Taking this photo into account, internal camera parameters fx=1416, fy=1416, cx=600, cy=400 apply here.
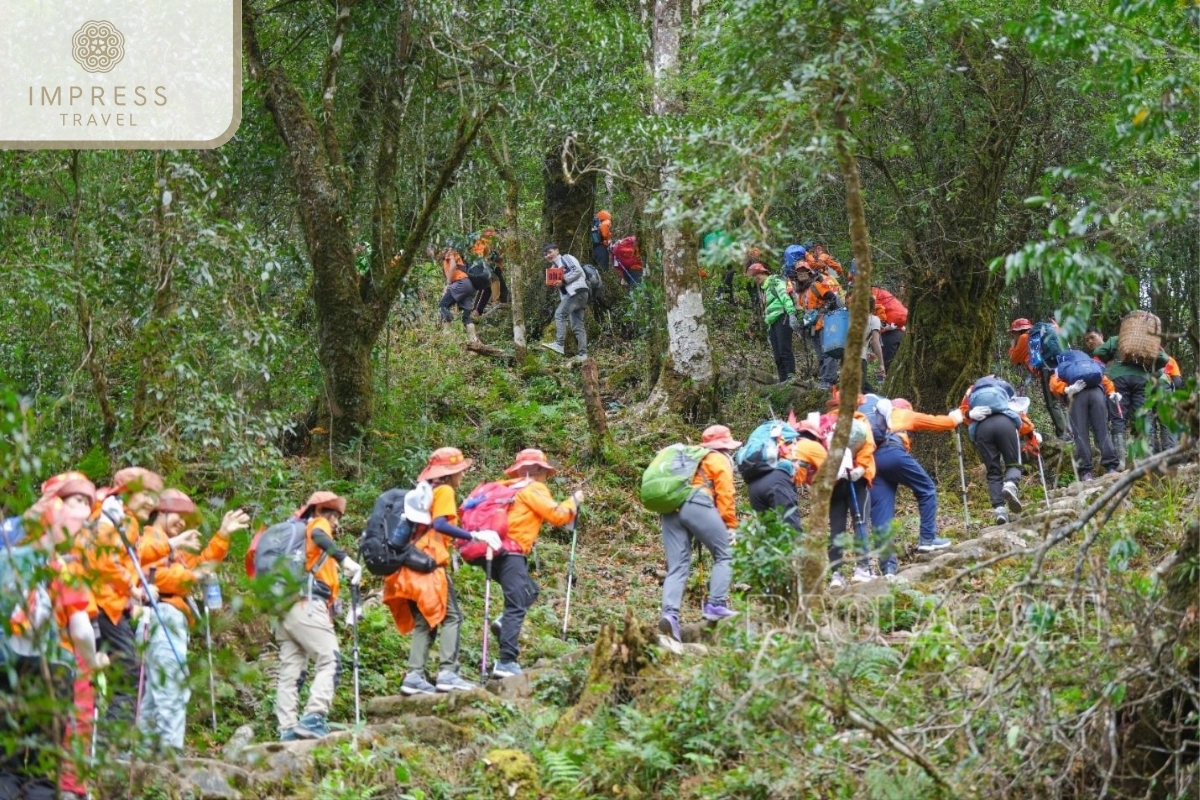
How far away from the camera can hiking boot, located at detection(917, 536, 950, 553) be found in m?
13.5

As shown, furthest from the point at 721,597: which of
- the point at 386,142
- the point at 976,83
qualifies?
the point at 976,83

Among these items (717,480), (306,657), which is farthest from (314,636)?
(717,480)

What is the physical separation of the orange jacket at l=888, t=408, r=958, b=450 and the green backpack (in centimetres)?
226

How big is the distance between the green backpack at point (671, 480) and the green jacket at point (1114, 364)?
6701 mm

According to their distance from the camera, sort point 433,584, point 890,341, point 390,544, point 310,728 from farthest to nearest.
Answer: point 890,341 → point 433,584 → point 390,544 → point 310,728

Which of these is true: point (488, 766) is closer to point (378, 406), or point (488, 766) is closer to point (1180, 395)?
point (1180, 395)

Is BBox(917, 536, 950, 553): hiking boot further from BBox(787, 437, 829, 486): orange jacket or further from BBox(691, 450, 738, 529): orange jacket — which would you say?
BBox(691, 450, 738, 529): orange jacket

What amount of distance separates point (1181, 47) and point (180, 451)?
8883 mm

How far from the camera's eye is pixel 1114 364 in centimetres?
1627

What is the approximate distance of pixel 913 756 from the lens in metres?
7.64

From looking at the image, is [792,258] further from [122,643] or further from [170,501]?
[122,643]

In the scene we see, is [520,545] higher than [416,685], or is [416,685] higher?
[520,545]

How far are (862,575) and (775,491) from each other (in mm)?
1156

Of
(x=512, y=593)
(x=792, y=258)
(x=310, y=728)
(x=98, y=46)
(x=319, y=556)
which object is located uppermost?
(x=98, y=46)
